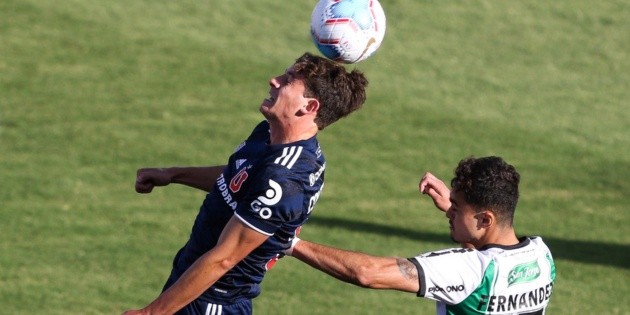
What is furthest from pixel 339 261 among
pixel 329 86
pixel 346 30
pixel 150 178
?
pixel 346 30

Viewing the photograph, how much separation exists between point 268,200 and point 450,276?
1050 mm

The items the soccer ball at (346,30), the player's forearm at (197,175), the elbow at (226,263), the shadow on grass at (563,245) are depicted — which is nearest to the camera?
the elbow at (226,263)

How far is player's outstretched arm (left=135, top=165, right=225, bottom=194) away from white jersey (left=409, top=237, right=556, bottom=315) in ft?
6.43

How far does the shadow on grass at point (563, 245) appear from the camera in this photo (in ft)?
37.7

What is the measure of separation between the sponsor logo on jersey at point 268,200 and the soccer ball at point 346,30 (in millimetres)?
1592

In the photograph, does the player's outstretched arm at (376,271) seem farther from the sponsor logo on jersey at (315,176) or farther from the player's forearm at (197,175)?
the player's forearm at (197,175)

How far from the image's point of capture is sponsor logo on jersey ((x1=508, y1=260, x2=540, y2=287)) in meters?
5.79

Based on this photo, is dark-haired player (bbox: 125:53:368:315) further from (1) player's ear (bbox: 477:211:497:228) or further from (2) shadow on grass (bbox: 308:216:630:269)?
(2) shadow on grass (bbox: 308:216:630:269)

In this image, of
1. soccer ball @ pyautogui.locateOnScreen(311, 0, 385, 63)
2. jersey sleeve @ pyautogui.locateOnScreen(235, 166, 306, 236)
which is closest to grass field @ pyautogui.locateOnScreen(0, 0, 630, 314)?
soccer ball @ pyautogui.locateOnScreen(311, 0, 385, 63)

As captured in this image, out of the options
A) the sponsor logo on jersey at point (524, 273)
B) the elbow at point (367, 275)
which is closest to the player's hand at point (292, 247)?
the elbow at point (367, 275)

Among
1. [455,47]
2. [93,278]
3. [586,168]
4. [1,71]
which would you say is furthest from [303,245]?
[455,47]

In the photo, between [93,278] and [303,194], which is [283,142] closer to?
[303,194]

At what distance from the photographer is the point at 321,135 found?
564 inches

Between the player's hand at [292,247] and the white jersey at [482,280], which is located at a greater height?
the white jersey at [482,280]
